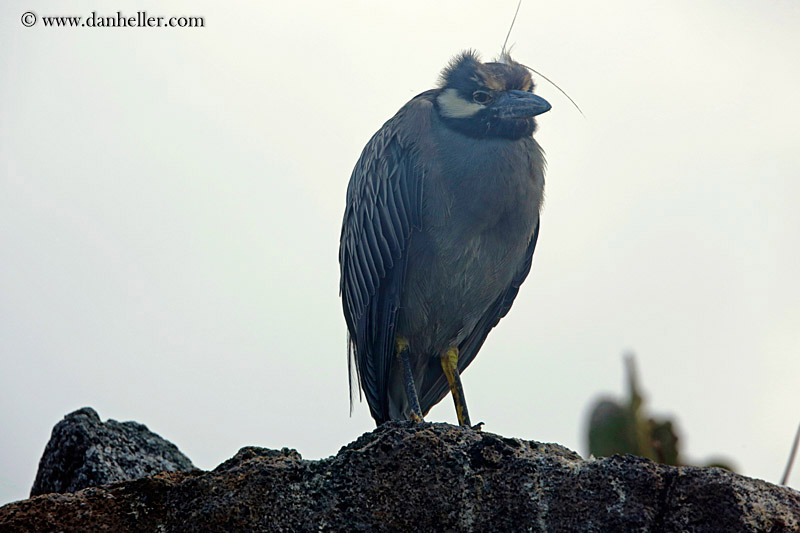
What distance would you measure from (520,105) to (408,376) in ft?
6.01

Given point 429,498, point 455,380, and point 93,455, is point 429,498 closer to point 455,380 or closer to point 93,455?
point 93,455

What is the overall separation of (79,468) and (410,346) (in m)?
2.19

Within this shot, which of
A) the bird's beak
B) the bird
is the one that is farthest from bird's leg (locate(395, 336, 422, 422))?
the bird's beak

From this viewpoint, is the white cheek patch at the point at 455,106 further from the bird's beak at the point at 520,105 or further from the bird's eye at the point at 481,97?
the bird's beak at the point at 520,105

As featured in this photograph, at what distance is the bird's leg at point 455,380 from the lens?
18.0 ft

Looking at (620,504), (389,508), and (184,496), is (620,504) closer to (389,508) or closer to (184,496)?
(389,508)

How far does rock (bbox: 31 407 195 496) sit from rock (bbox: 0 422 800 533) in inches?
39.6

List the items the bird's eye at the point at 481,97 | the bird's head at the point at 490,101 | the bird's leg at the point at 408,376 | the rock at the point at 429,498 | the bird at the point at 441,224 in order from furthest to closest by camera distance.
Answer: the bird's eye at the point at 481,97, the bird's head at the point at 490,101, the bird at the point at 441,224, the bird's leg at the point at 408,376, the rock at the point at 429,498

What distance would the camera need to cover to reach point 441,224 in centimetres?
533

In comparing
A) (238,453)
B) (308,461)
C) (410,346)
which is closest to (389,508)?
(308,461)

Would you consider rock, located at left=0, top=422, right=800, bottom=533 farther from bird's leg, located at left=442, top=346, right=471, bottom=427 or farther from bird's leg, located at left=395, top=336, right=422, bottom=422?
bird's leg, located at left=442, top=346, right=471, bottom=427

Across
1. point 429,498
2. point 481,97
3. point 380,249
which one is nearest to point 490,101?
point 481,97

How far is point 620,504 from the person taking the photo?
119 inches

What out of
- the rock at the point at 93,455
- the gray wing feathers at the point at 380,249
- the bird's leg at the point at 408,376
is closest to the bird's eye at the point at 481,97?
the gray wing feathers at the point at 380,249
